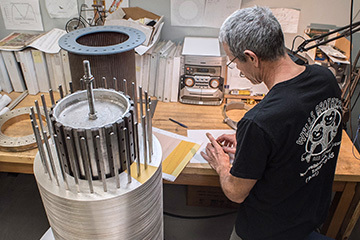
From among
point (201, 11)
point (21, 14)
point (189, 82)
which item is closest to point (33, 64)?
point (21, 14)

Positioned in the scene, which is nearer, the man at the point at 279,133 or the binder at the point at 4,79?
the man at the point at 279,133

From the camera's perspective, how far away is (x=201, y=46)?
5.90ft

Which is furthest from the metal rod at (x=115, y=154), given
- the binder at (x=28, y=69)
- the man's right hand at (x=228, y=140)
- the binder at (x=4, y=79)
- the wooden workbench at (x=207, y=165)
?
the binder at (x=4, y=79)

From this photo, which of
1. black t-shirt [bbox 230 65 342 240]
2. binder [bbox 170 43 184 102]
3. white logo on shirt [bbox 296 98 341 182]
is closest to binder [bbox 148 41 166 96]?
binder [bbox 170 43 184 102]

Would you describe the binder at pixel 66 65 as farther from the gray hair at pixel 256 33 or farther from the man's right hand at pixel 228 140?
the gray hair at pixel 256 33

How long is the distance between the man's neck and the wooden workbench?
0.51 metres

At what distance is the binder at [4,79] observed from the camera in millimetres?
1793

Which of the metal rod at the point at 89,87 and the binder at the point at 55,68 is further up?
the metal rod at the point at 89,87

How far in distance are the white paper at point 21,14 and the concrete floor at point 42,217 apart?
1068 millimetres

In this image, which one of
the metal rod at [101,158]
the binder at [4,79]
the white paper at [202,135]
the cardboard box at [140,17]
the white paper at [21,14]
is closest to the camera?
the metal rod at [101,158]

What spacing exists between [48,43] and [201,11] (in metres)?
0.92

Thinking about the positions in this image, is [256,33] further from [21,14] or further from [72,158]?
[21,14]

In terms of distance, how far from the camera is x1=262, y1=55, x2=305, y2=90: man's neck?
38.6 inches

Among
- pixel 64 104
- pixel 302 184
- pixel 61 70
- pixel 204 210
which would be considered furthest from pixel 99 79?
pixel 204 210
